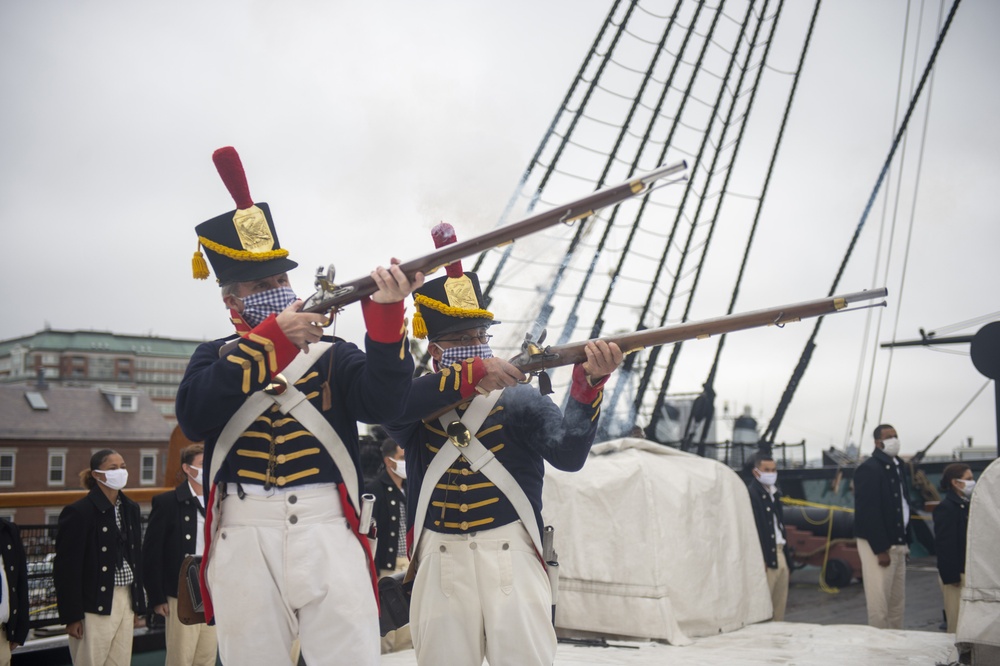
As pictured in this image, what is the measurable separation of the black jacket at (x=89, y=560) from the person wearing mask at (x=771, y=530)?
5.95 m

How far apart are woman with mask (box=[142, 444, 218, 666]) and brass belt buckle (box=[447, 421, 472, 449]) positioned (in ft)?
11.6

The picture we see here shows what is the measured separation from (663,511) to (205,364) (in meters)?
5.59

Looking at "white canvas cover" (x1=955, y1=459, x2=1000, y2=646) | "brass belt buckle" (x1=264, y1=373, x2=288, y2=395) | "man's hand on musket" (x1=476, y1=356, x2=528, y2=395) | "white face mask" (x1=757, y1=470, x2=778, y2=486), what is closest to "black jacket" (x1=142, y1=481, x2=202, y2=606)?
"man's hand on musket" (x1=476, y1=356, x2=528, y2=395)

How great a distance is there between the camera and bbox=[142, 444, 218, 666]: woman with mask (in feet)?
22.0

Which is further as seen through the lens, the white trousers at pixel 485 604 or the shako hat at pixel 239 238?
the white trousers at pixel 485 604

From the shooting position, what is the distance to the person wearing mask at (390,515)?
7.76 metres

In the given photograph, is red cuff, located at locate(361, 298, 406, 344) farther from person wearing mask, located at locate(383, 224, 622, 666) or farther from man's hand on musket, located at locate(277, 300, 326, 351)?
person wearing mask, located at locate(383, 224, 622, 666)

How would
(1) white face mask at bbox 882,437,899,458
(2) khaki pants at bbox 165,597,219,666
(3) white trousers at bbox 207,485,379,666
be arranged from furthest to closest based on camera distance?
(1) white face mask at bbox 882,437,899,458 < (2) khaki pants at bbox 165,597,219,666 < (3) white trousers at bbox 207,485,379,666

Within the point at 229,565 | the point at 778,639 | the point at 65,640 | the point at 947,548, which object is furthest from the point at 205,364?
the point at 947,548

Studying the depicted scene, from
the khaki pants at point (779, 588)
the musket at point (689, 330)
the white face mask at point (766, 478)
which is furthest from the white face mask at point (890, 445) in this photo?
the musket at point (689, 330)

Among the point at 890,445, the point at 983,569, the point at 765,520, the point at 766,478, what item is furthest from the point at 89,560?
the point at 890,445

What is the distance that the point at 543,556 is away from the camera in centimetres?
399

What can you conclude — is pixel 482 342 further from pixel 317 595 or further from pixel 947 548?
pixel 947 548

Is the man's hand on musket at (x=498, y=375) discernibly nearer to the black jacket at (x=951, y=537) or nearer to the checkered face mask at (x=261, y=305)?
the checkered face mask at (x=261, y=305)
